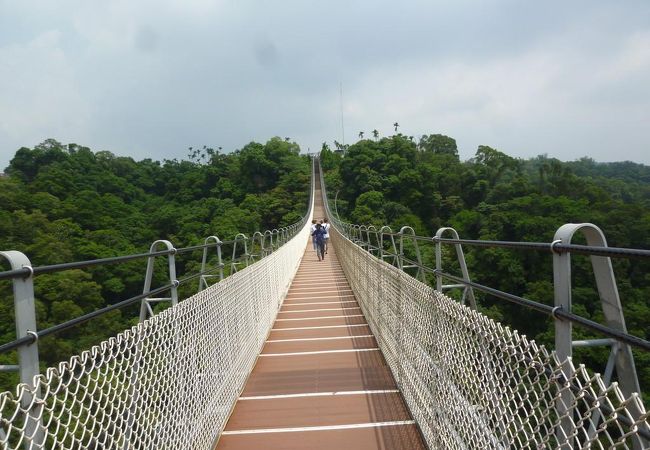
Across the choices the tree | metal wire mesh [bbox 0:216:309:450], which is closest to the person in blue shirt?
metal wire mesh [bbox 0:216:309:450]

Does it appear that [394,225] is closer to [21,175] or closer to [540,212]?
[540,212]

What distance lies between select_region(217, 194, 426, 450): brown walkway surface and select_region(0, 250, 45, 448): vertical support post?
6.09 ft

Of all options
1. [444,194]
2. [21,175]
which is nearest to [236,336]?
[444,194]

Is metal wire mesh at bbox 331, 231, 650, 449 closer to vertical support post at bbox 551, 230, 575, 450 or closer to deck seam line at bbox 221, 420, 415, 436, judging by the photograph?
vertical support post at bbox 551, 230, 575, 450

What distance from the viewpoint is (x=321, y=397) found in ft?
12.2

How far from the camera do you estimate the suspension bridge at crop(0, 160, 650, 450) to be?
4.45ft

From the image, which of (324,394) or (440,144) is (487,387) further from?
(440,144)

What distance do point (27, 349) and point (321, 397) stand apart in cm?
269

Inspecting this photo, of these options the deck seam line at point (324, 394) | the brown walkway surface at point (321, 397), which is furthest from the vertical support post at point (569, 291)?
the deck seam line at point (324, 394)

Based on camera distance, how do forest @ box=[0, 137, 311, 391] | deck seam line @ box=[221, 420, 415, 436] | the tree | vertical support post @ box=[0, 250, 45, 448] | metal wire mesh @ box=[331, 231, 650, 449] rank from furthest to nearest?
the tree → forest @ box=[0, 137, 311, 391] → deck seam line @ box=[221, 420, 415, 436] → vertical support post @ box=[0, 250, 45, 448] → metal wire mesh @ box=[331, 231, 650, 449]

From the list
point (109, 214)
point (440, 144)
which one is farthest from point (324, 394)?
point (440, 144)

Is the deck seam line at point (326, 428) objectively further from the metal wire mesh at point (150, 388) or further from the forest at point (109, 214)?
the forest at point (109, 214)

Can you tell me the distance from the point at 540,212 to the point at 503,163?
75.7ft

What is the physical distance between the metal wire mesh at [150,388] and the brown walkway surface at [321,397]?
8.8 inches
